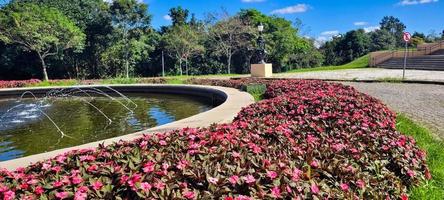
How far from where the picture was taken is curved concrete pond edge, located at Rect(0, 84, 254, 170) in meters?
5.33

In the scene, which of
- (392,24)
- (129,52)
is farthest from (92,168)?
(392,24)

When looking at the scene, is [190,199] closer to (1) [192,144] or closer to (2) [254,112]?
(1) [192,144]

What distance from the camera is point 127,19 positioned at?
36094 millimetres

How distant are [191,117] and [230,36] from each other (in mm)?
31215

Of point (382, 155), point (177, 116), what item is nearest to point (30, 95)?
point (177, 116)

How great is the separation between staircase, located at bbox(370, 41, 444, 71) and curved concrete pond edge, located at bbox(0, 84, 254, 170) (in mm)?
20635

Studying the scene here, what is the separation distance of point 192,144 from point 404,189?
210cm

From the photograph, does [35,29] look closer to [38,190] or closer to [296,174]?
[38,190]

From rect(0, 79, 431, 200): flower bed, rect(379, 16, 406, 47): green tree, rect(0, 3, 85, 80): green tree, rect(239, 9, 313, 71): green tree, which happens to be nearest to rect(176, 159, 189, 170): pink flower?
rect(0, 79, 431, 200): flower bed

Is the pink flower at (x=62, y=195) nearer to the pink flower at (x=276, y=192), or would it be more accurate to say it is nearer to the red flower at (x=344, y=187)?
the pink flower at (x=276, y=192)

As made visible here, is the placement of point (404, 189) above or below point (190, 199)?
below

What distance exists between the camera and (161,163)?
351cm

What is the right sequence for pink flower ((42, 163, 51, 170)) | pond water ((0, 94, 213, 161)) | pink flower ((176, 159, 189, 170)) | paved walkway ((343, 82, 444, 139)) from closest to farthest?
pink flower ((176, 159, 189, 170)) < pink flower ((42, 163, 51, 170)) < paved walkway ((343, 82, 444, 139)) < pond water ((0, 94, 213, 161))

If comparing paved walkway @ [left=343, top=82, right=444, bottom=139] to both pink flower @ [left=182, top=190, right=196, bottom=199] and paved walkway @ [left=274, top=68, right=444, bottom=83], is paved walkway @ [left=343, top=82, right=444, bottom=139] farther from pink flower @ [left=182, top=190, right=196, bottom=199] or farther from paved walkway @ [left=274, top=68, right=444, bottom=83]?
paved walkway @ [left=274, top=68, right=444, bottom=83]
